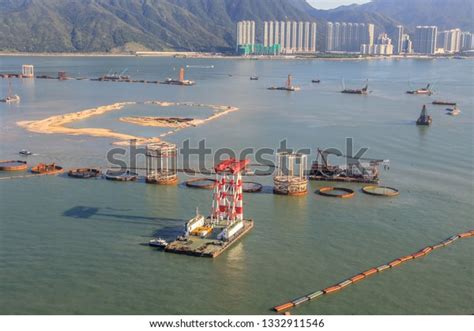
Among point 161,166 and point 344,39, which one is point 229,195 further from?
point 344,39

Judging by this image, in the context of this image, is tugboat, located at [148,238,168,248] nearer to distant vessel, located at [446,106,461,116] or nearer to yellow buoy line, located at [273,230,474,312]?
yellow buoy line, located at [273,230,474,312]

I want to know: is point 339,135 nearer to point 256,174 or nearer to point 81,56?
point 256,174

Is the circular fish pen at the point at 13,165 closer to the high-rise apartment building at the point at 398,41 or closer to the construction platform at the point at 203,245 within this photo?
the construction platform at the point at 203,245

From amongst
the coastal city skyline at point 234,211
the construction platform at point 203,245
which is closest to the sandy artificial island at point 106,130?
the coastal city skyline at point 234,211

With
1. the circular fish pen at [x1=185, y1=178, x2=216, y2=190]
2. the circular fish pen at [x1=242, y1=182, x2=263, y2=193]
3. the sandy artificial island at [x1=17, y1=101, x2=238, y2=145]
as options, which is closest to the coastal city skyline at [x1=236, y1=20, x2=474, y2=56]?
the sandy artificial island at [x1=17, y1=101, x2=238, y2=145]

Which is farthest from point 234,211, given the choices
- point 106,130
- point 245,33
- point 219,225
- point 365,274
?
point 245,33

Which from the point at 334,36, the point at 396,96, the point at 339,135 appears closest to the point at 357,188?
the point at 339,135
